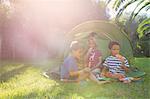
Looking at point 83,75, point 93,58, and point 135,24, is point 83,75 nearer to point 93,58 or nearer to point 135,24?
point 93,58

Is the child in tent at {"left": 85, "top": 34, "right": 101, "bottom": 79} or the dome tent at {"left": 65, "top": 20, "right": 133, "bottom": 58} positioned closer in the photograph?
the child in tent at {"left": 85, "top": 34, "right": 101, "bottom": 79}

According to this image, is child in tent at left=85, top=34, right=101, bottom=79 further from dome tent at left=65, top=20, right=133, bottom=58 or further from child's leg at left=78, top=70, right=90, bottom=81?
dome tent at left=65, top=20, right=133, bottom=58

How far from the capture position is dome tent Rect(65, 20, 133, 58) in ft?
31.8

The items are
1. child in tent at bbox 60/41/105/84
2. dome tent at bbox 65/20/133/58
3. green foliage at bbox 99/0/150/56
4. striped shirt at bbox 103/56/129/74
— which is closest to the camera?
child in tent at bbox 60/41/105/84

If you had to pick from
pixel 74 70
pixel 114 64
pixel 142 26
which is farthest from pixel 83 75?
pixel 142 26

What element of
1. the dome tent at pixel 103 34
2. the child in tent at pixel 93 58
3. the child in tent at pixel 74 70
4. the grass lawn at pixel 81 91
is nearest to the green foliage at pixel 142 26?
the dome tent at pixel 103 34

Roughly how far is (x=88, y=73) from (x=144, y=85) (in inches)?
50.6

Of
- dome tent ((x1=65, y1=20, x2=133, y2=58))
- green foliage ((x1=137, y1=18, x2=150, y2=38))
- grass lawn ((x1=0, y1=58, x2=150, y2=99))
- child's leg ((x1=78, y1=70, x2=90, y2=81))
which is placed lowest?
grass lawn ((x1=0, y1=58, x2=150, y2=99))

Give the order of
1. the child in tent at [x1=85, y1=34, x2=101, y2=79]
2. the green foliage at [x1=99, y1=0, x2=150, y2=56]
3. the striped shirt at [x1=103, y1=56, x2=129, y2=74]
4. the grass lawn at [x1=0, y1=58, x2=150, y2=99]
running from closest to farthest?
the grass lawn at [x1=0, y1=58, x2=150, y2=99] < the striped shirt at [x1=103, y1=56, x2=129, y2=74] < the child in tent at [x1=85, y1=34, x2=101, y2=79] < the green foliage at [x1=99, y1=0, x2=150, y2=56]

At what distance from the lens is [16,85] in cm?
707

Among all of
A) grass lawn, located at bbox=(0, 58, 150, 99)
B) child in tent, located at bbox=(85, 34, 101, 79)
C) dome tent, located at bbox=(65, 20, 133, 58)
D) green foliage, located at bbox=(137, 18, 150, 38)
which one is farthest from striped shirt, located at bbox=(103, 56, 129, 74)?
green foliage, located at bbox=(137, 18, 150, 38)

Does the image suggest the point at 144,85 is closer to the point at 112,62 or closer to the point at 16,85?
the point at 112,62

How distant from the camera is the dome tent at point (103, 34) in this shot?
31.8ft

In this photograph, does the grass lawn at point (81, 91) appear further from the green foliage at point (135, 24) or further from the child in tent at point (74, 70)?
the green foliage at point (135, 24)
